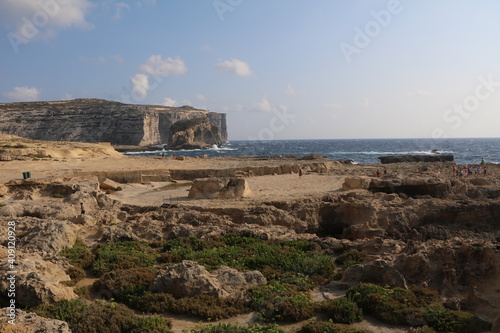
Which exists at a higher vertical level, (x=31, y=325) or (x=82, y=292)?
(x=31, y=325)

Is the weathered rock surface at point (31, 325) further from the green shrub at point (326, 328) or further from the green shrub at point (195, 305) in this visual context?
the green shrub at point (326, 328)

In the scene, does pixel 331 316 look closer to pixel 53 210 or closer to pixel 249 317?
pixel 249 317

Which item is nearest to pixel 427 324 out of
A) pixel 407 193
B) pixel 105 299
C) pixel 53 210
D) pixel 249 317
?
pixel 249 317

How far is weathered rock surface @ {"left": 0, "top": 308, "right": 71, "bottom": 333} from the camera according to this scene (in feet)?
17.3

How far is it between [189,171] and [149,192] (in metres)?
8.07

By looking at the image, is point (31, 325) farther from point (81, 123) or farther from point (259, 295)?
point (81, 123)

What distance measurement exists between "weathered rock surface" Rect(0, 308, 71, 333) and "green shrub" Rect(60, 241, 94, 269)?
370cm

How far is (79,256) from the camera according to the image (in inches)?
391

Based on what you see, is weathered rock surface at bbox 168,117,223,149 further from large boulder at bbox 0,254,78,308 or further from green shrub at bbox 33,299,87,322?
green shrub at bbox 33,299,87,322

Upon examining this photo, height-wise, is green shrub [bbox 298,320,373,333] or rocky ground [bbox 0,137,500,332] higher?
rocky ground [bbox 0,137,500,332]

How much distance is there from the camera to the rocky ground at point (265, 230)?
25.2 ft

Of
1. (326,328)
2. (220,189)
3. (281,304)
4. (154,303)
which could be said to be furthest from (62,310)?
(220,189)

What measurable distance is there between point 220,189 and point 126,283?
475 inches

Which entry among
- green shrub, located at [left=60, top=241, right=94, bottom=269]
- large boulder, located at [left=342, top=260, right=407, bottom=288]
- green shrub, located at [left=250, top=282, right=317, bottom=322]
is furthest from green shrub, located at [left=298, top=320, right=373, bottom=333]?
green shrub, located at [left=60, top=241, right=94, bottom=269]
